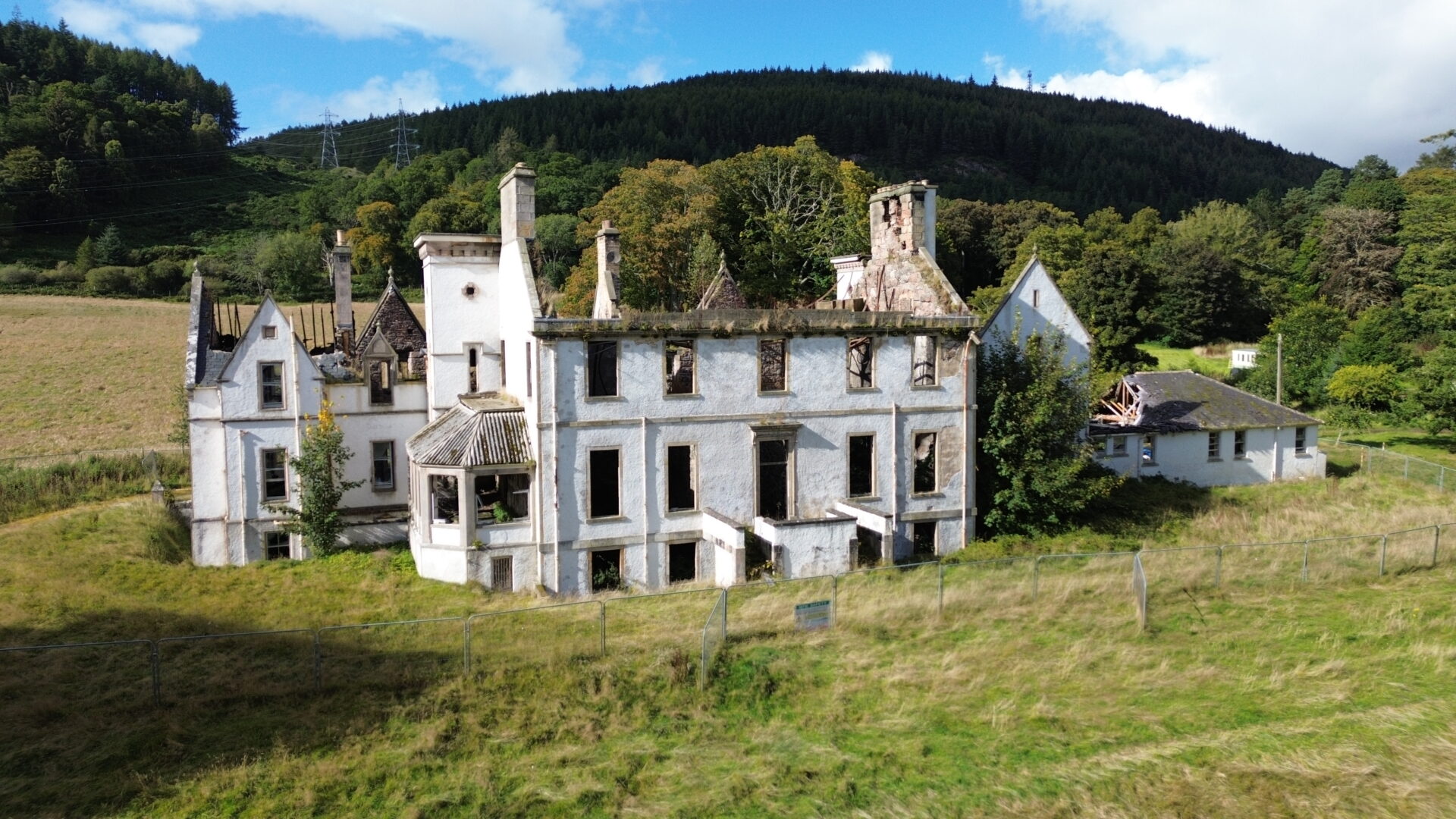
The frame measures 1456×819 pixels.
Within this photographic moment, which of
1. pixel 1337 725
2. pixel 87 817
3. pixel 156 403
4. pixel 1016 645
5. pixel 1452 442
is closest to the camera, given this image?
pixel 87 817

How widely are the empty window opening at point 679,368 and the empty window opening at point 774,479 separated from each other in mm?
2717

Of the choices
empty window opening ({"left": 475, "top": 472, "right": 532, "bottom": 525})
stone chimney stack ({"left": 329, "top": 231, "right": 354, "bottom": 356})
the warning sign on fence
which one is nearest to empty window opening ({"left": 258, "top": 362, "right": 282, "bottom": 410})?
stone chimney stack ({"left": 329, "top": 231, "right": 354, "bottom": 356})

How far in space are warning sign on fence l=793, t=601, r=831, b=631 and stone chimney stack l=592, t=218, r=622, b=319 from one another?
35.8 ft

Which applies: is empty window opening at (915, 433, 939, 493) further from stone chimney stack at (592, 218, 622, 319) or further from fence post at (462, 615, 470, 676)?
fence post at (462, 615, 470, 676)

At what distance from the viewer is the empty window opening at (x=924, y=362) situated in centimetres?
2805

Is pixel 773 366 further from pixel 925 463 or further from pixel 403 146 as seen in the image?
pixel 403 146

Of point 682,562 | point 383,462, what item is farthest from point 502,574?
point 383,462

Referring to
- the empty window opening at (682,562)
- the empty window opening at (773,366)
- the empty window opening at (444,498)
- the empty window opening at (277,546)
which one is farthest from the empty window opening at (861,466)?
the empty window opening at (277,546)

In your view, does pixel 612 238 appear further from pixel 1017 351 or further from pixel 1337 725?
pixel 1337 725

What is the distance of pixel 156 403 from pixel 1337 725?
59.9m

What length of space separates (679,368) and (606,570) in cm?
701

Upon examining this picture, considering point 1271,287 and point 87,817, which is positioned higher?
point 1271,287

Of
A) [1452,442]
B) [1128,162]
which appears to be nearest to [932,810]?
[1452,442]

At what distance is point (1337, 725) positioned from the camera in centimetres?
1605
